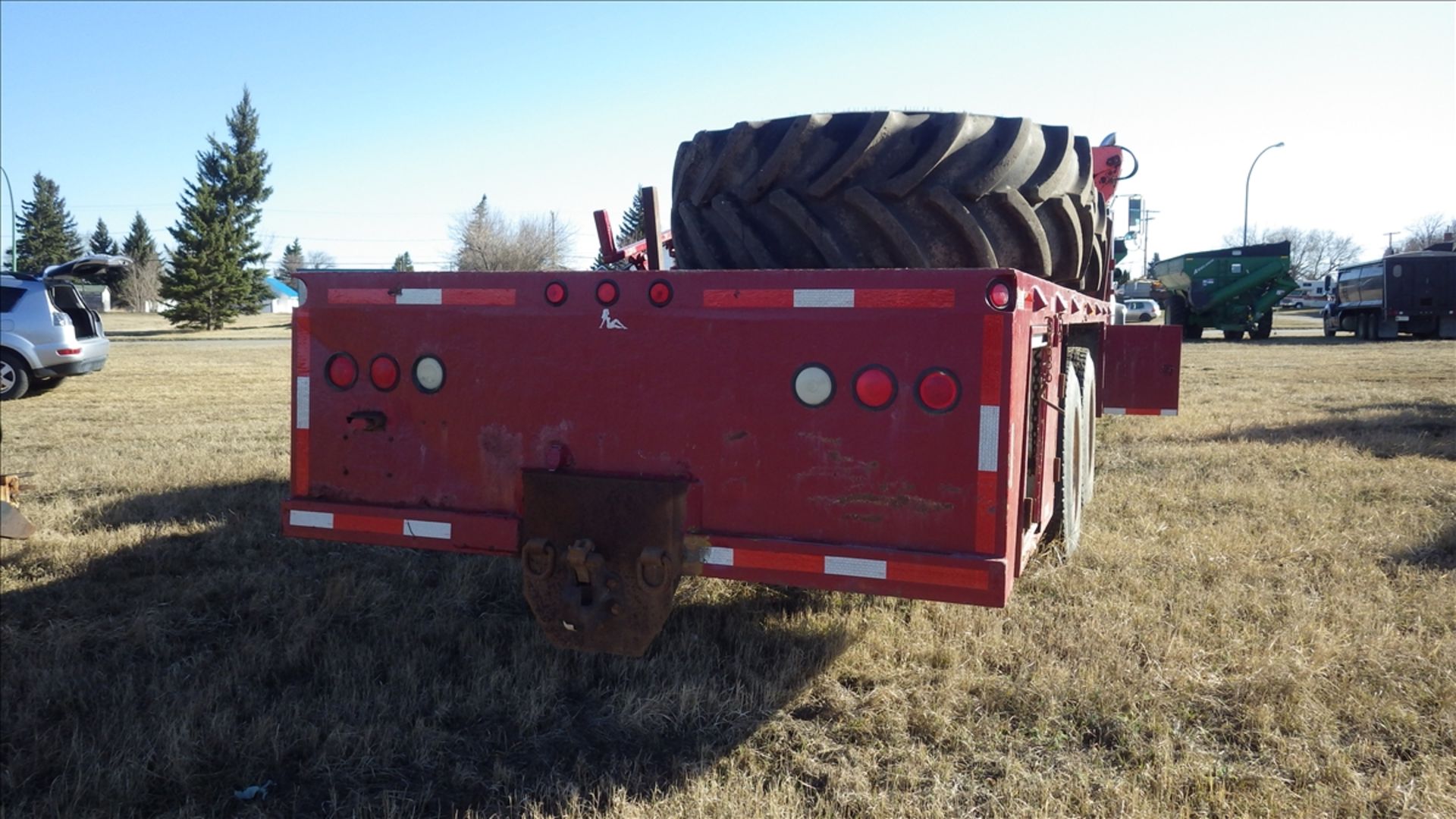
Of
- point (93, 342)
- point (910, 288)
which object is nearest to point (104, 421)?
point (93, 342)

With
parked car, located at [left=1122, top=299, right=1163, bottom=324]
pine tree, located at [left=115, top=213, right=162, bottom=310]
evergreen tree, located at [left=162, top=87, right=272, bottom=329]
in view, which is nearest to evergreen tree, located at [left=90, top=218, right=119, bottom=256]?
pine tree, located at [left=115, top=213, right=162, bottom=310]

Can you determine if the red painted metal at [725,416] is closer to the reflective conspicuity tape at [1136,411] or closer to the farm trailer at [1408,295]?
the reflective conspicuity tape at [1136,411]

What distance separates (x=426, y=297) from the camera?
3.36 meters

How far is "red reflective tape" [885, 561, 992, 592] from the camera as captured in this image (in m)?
2.83

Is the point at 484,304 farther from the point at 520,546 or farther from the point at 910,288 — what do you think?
the point at 910,288

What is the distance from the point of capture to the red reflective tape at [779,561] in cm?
299

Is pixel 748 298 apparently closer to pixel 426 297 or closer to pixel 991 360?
pixel 991 360

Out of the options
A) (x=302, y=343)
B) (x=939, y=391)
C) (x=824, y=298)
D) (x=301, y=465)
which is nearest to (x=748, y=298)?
(x=824, y=298)

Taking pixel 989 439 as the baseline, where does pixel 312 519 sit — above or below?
below

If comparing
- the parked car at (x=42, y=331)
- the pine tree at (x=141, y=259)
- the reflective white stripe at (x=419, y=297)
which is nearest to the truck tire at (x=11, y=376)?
the parked car at (x=42, y=331)

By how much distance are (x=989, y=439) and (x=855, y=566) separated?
0.51 metres

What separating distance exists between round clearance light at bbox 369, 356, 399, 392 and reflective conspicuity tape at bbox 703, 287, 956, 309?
1.10 m

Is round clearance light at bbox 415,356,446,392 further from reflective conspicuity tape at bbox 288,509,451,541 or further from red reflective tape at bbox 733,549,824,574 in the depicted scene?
red reflective tape at bbox 733,549,824,574

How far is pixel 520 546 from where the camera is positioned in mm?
3283
